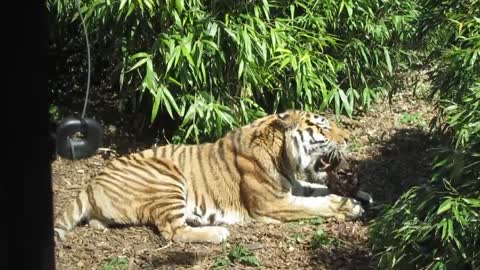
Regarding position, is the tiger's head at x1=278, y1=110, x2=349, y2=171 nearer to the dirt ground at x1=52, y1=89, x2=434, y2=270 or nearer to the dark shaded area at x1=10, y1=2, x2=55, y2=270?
the dirt ground at x1=52, y1=89, x2=434, y2=270

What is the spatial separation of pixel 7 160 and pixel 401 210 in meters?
A: 2.17

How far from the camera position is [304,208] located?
5.98 meters

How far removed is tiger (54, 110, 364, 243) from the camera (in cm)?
586

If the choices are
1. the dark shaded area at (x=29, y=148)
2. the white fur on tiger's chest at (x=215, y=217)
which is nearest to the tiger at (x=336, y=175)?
the white fur on tiger's chest at (x=215, y=217)

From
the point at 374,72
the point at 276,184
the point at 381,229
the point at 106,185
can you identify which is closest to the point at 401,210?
the point at 381,229

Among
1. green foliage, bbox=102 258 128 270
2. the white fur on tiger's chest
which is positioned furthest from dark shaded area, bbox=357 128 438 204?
green foliage, bbox=102 258 128 270

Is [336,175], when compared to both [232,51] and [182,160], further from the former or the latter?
[232,51]

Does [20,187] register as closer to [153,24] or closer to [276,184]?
[276,184]

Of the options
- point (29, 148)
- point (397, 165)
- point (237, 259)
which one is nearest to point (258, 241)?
point (237, 259)

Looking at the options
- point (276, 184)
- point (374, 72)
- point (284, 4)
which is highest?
point (284, 4)

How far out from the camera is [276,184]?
6.08m

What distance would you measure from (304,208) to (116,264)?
1.34 metres

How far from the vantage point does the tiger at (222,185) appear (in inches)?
231

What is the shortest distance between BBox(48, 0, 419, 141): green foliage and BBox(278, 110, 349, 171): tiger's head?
498 mm
